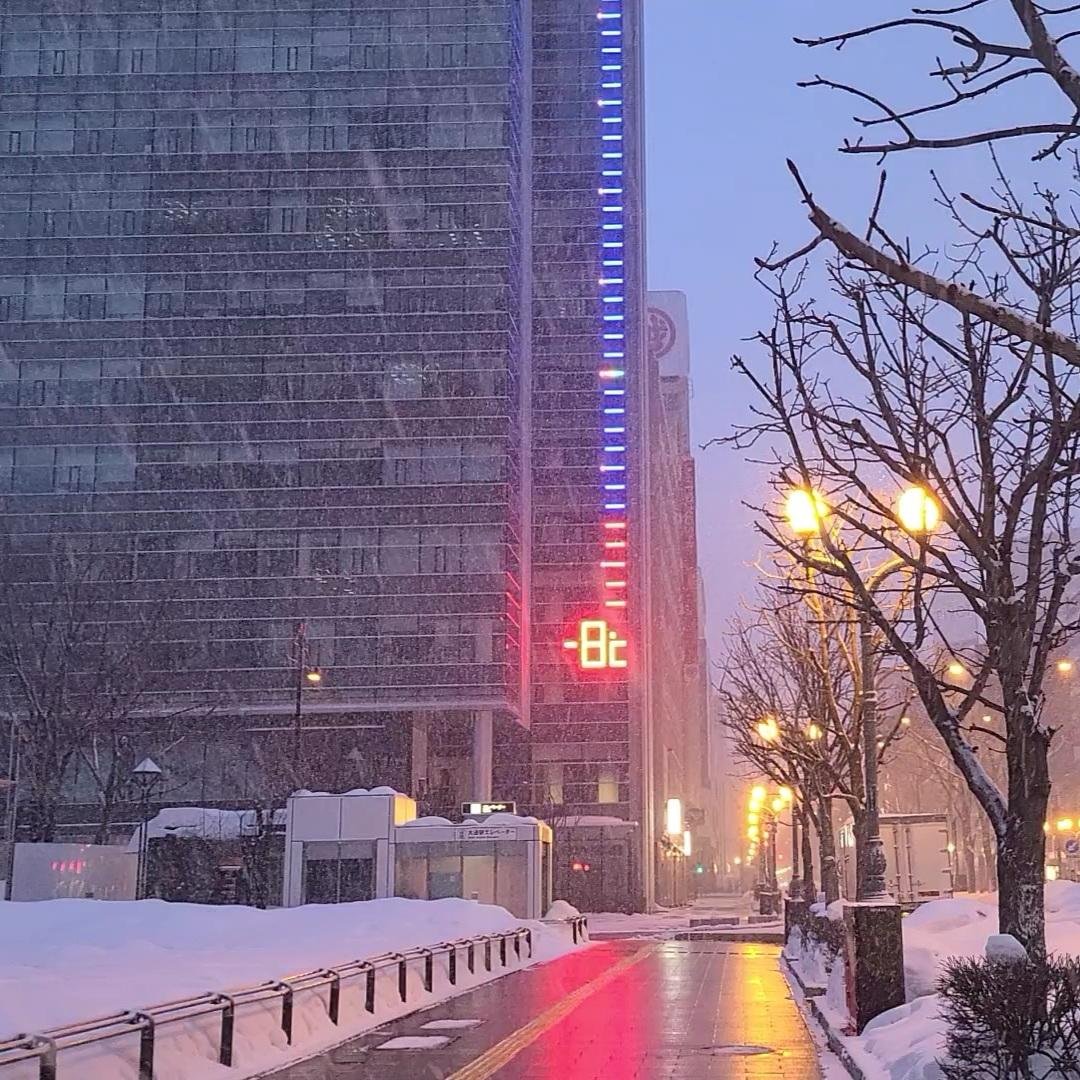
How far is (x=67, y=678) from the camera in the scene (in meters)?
52.0

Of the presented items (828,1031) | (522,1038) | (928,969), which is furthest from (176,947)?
(928,969)

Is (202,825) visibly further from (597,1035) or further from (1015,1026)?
Result: (1015,1026)

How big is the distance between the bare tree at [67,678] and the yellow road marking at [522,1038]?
1109 inches

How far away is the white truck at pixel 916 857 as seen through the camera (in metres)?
45.2

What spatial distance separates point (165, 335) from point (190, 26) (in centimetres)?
2154

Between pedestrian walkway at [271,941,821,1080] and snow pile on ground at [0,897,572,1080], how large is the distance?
89 centimetres

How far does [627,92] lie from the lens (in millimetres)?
106375

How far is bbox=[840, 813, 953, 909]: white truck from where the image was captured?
45.2 meters

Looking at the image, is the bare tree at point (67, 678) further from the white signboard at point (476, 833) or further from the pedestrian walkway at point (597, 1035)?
the pedestrian walkway at point (597, 1035)

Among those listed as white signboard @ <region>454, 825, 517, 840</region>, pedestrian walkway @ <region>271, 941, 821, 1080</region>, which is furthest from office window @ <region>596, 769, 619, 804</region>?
pedestrian walkway @ <region>271, 941, 821, 1080</region>

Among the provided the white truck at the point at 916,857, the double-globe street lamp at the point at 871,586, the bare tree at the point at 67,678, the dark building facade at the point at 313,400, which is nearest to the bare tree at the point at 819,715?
the double-globe street lamp at the point at 871,586

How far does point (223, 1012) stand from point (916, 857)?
35.1m

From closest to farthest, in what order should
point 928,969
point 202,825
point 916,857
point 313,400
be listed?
point 928,969 → point 916,857 → point 202,825 → point 313,400

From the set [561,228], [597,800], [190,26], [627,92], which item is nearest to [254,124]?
[190,26]
